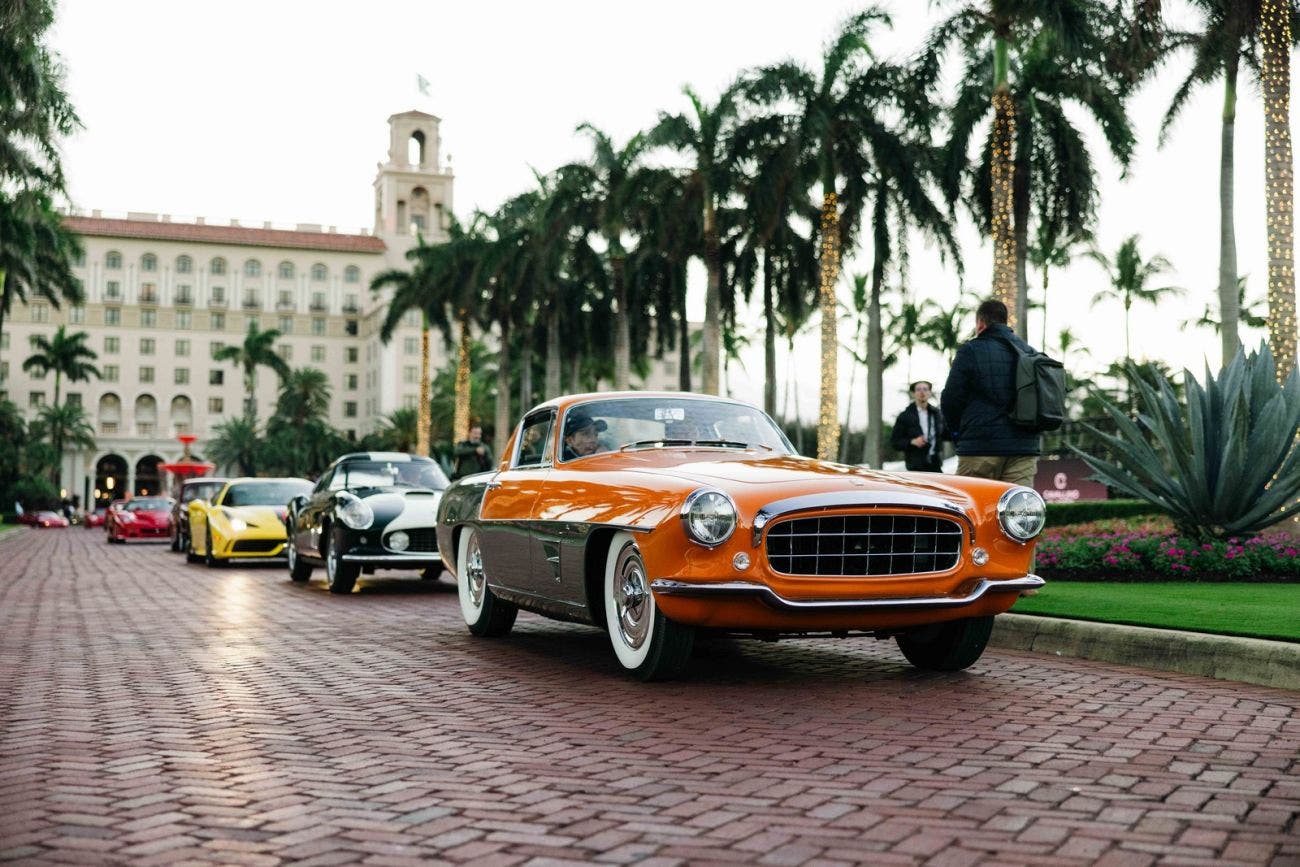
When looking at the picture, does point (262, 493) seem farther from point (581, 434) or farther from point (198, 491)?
point (581, 434)

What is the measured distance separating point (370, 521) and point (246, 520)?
6.68 meters

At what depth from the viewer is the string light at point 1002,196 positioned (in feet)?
88.8

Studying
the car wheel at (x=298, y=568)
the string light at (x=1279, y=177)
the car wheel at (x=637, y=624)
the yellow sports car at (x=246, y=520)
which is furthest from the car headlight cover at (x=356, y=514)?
the string light at (x=1279, y=177)

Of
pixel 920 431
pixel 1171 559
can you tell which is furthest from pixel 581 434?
pixel 1171 559

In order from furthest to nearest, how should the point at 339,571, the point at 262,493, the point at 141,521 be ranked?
1. the point at 141,521
2. the point at 262,493
3. the point at 339,571

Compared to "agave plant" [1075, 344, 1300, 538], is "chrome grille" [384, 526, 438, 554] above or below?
below

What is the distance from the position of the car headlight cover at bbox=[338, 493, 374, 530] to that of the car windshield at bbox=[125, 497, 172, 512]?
23687 millimetres

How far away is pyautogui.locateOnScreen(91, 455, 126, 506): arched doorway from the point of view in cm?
11338

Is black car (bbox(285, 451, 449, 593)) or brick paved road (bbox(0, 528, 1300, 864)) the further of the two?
black car (bbox(285, 451, 449, 593))

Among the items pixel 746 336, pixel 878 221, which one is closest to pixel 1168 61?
pixel 878 221

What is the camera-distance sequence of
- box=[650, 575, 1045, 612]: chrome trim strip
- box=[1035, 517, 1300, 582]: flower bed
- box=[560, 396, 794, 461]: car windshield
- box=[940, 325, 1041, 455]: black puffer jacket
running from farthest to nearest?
box=[1035, 517, 1300, 582]: flower bed
box=[940, 325, 1041, 455]: black puffer jacket
box=[560, 396, 794, 461]: car windshield
box=[650, 575, 1045, 612]: chrome trim strip

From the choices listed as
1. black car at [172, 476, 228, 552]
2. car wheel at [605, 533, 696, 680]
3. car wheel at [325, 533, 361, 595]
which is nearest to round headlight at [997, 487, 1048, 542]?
car wheel at [605, 533, 696, 680]

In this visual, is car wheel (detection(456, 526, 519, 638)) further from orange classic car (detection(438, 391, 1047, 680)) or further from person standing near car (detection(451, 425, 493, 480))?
person standing near car (detection(451, 425, 493, 480))

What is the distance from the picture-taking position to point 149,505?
3578 centimetres
